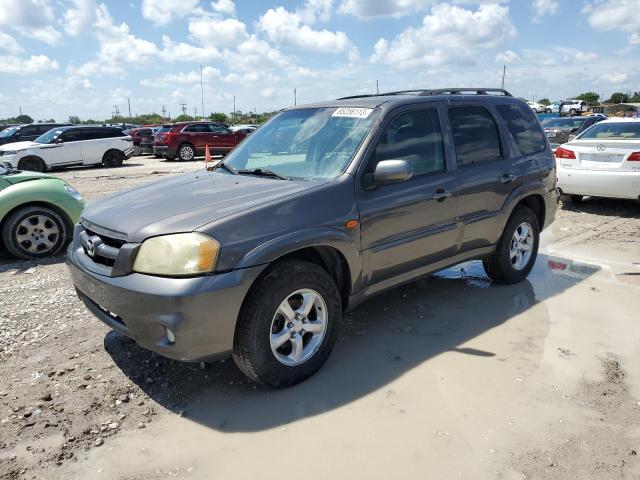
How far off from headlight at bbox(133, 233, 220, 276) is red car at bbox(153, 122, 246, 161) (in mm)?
19853

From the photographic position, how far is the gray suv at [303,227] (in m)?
2.89

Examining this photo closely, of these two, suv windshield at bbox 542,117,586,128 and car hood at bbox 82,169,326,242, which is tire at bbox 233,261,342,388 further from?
suv windshield at bbox 542,117,586,128

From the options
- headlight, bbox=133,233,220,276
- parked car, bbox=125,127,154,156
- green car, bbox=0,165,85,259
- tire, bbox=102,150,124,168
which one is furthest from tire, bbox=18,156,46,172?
headlight, bbox=133,233,220,276

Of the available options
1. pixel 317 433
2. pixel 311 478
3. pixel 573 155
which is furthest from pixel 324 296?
pixel 573 155

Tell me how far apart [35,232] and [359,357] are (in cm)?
467

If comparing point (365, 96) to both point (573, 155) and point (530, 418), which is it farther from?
point (573, 155)

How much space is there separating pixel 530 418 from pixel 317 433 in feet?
4.07

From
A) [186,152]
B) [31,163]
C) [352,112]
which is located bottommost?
[31,163]

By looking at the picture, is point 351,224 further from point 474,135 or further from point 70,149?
point 70,149

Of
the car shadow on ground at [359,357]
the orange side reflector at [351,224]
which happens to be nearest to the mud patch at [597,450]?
the car shadow on ground at [359,357]

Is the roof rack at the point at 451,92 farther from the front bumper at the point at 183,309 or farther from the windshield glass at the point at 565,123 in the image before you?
the windshield glass at the point at 565,123

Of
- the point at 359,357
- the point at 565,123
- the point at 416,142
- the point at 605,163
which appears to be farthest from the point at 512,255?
the point at 565,123

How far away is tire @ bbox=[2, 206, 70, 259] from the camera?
6215 millimetres

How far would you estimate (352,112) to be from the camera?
399cm
